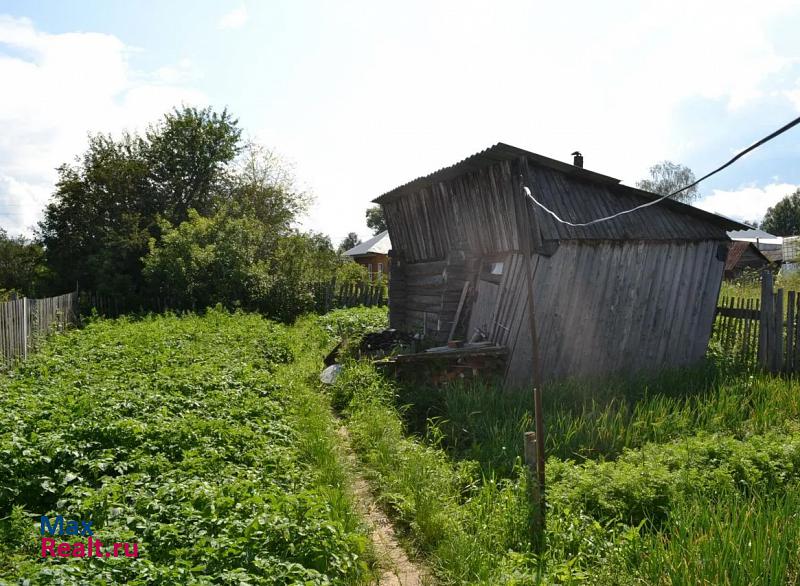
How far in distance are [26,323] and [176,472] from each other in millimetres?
7743

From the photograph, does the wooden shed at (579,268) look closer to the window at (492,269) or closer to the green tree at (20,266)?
the window at (492,269)

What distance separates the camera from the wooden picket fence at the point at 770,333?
842 cm

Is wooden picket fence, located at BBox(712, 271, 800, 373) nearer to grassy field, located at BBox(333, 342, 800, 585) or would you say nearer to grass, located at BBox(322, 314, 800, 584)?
grass, located at BBox(322, 314, 800, 584)

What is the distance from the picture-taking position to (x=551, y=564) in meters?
3.45

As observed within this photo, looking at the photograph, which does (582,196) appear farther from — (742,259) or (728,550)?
(742,259)

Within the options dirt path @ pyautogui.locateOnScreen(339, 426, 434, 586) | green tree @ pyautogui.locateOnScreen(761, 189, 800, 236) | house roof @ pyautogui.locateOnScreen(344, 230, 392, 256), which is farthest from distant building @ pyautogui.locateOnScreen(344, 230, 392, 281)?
green tree @ pyautogui.locateOnScreen(761, 189, 800, 236)

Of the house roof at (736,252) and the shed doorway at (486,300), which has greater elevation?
the house roof at (736,252)

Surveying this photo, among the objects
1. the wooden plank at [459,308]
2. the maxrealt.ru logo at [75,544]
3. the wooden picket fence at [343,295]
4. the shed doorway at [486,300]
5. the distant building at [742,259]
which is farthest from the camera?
the distant building at [742,259]

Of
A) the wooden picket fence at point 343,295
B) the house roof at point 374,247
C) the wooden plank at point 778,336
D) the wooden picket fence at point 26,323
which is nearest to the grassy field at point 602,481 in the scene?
the wooden plank at point 778,336

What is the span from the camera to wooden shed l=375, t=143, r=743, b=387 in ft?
27.6

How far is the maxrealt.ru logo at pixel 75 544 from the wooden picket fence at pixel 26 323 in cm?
647

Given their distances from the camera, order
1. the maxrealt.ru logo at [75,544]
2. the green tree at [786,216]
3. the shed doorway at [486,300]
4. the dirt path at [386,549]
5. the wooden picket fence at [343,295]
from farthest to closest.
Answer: the green tree at [786,216], the wooden picket fence at [343,295], the shed doorway at [486,300], the dirt path at [386,549], the maxrealt.ru logo at [75,544]

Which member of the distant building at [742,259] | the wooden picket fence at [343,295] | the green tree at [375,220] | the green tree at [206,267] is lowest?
the wooden picket fence at [343,295]

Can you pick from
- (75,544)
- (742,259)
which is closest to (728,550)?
(75,544)
